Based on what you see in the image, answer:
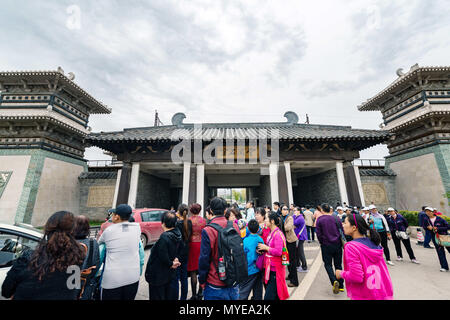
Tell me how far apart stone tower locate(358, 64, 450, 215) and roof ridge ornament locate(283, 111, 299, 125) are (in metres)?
5.89

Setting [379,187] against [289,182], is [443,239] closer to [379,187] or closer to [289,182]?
[289,182]

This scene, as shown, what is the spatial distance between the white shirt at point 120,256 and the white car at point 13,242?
1.41m

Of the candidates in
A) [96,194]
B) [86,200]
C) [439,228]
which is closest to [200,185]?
[96,194]

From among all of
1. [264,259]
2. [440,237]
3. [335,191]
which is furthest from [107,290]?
[335,191]

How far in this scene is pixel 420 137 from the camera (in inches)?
428

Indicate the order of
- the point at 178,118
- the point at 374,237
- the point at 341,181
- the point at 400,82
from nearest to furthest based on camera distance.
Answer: the point at 374,237 → the point at 341,181 → the point at 400,82 → the point at 178,118

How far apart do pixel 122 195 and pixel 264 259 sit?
918cm

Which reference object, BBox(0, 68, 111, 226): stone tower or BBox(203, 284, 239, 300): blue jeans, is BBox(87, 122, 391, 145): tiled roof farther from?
BBox(203, 284, 239, 300): blue jeans

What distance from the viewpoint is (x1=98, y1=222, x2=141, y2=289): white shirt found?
2121 mm

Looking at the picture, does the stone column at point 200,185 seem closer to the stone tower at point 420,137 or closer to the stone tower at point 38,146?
the stone tower at point 38,146

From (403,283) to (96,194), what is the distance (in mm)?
14555

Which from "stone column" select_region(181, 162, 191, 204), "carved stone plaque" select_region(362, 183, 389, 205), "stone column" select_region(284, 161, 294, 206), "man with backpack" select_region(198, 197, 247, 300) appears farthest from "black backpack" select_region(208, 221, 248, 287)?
"carved stone plaque" select_region(362, 183, 389, 205)

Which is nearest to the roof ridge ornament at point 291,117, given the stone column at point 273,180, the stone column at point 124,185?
the stone column at point 273,180
